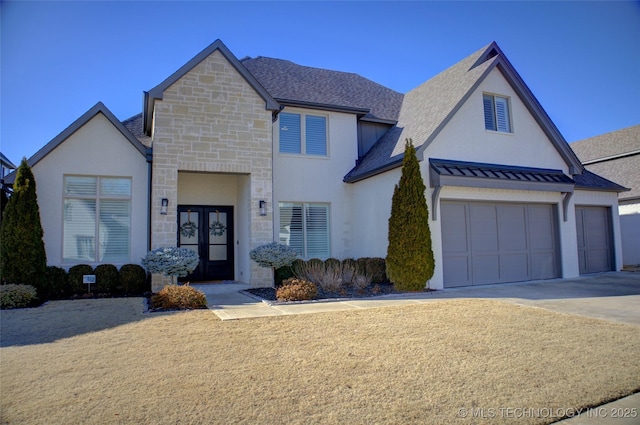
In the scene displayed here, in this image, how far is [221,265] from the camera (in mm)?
14008

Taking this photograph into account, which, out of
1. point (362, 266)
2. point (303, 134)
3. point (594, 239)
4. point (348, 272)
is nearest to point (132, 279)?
point (348, 272)

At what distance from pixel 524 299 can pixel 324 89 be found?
34.3ft

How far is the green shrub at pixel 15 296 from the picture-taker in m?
8.69

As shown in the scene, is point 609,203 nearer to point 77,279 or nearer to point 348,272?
point 348,272

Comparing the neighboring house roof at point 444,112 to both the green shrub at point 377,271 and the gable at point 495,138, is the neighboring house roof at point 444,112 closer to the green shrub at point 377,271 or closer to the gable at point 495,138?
the gable at point 495,138

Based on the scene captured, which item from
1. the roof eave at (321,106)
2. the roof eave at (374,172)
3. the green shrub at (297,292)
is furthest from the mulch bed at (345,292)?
the roof eave at (321,106)

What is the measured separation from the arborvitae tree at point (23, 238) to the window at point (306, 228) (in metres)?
6.91

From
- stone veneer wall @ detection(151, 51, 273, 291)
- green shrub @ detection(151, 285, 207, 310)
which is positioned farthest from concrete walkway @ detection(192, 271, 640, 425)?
stone veneer wall @ detection(151, 51, 273, 291)

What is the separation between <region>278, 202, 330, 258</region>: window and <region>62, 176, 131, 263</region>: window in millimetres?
4899

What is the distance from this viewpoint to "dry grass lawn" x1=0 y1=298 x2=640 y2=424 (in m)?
3.80

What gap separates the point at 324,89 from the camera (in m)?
16.2

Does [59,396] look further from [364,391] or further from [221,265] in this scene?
[221,265]

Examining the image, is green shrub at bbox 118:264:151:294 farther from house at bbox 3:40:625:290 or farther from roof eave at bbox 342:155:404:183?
roof eave at bbox 342:155:404:183

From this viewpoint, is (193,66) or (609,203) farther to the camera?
(609,203)
